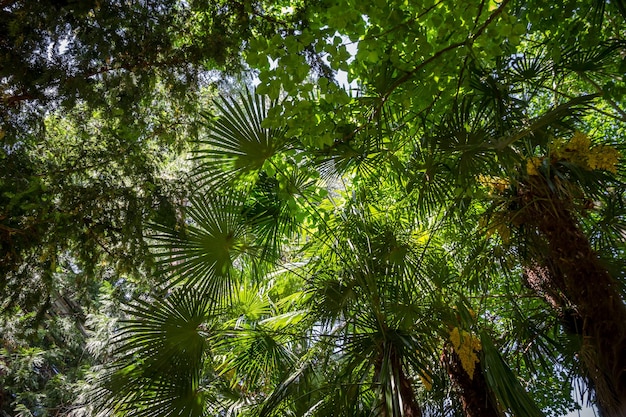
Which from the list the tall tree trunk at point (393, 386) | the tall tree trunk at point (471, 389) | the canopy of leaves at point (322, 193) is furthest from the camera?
the tall tree trunk at point (471, 389)

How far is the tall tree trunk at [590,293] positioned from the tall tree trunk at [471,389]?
609 mm

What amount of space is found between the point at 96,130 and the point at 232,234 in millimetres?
1769

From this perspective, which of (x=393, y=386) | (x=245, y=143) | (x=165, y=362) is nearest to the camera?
(x=393, y=386)

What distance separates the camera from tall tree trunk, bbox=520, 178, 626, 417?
216cm

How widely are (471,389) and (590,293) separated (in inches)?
38.8

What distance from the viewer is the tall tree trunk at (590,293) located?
2164mm

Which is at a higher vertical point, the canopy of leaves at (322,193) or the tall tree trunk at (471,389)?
the canopy of leaves at (322,193)

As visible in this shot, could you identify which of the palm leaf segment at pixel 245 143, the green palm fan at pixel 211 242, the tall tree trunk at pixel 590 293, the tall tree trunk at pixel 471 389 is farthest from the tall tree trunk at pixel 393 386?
the palm leaf segment at pixel 245 143

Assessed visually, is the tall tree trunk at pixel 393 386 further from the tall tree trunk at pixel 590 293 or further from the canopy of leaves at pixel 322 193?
the tall tree trunk at pixel 590 293

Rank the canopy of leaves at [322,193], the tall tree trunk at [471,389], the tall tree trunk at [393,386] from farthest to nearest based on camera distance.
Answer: the tall tree trunk at [471,389], the canopy of leaves at [322,193], the tall tree trunk at [393,386]

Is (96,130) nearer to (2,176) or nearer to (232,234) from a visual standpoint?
(2,176)

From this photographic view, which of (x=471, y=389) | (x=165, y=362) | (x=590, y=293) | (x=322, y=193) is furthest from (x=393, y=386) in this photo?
(x=322, y=193)

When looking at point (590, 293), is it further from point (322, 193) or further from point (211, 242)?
point (211, 242)

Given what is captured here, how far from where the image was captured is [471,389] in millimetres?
2771
